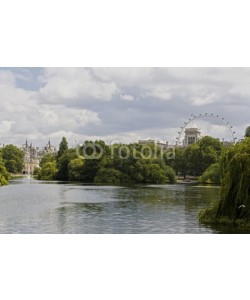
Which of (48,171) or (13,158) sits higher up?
(13,158)

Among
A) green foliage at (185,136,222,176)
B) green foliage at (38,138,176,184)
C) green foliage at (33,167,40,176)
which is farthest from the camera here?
green foliage at (33,167,40,176)

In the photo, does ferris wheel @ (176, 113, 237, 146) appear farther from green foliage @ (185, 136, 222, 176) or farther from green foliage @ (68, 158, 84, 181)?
green foliage @ (68, 158, 84, 181)

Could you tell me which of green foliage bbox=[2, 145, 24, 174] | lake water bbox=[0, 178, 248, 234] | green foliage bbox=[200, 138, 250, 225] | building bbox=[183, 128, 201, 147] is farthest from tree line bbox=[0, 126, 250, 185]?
green foliage bbox=[200, 138, 250, 225]

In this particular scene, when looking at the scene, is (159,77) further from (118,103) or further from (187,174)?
(187,174)

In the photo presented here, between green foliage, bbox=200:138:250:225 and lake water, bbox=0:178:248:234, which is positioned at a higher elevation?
green foliage, bbox=200:138:250:225

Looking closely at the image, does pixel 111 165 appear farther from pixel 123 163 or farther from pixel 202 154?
pixel 202 154

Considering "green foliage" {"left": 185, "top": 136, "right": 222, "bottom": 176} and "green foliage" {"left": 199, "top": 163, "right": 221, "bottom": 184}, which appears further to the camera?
"green foliage" {"left": 185, "top": 136, "right": 222, "bottom": 176}

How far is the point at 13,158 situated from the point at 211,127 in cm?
1283

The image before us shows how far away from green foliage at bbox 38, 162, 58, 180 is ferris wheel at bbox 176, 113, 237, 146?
14295 mm

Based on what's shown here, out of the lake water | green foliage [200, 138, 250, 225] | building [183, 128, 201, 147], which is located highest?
building [183, 128, 201, 147]

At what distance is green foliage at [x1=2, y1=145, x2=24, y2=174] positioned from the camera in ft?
83.9

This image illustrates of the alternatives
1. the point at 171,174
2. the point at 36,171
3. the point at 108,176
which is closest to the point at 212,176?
the point at 171,174

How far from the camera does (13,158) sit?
29.5 meters

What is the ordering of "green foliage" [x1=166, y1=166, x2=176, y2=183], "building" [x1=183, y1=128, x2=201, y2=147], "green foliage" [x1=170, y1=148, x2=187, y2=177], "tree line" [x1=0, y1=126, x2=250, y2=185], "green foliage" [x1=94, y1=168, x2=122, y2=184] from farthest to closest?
"green foliage" [x1=94, y1=168, x2=122, y2=184] < "green foliage" [x1=166, y1=166, x2=176, y2=183] < "tree line" [x1=0, y1=126, x2=250, y2=185] < "green foliage" [x1=170, y1=148, x2=187, y2=177] < "building" [x1=183, y1=128, x2=201, y2=147]
